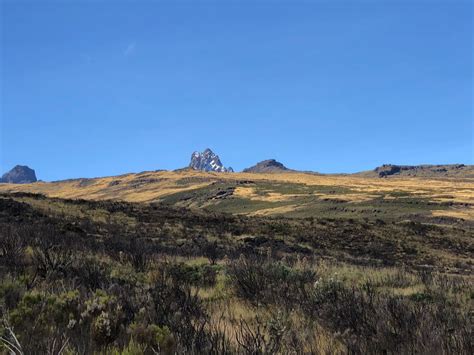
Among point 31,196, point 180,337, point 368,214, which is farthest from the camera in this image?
point 368,214

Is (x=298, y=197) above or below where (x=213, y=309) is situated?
above

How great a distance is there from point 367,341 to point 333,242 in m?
28.1

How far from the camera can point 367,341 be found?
13.0 ft

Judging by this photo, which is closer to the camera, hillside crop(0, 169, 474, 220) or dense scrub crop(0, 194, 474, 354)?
dense scrub crop(0, 194, 474, 354)

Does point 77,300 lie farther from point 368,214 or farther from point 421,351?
point 368,214

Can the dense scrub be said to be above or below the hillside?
below

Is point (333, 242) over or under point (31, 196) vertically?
under

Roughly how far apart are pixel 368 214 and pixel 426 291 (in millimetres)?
69051

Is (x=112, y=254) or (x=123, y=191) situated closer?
(x=112, y=254)

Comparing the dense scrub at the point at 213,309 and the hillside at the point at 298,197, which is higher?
the hillside at the point at 298,197

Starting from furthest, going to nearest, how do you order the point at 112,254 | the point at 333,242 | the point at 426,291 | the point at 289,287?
1. the point at 333,242
2. the point at 112,254
3. the point at 426,291
4. the point at 289,287

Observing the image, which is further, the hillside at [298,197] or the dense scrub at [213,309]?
the hillside at [298,197]

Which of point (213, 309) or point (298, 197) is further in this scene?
point (298, 197)

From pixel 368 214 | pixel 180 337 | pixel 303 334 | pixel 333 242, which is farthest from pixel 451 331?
pixel 368 214
